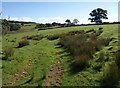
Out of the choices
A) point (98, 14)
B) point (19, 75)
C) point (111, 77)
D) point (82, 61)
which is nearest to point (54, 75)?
point (82, 61)

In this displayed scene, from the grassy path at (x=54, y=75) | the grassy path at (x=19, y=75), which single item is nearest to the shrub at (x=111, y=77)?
the grassy path at (x=54, y=75)

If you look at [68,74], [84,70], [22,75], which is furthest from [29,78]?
[84,70]

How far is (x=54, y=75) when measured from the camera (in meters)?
14.3

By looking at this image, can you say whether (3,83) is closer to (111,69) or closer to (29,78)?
(29,78)

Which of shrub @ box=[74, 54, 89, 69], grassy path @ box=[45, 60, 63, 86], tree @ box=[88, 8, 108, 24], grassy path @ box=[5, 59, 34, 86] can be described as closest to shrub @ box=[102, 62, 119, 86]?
grassy path @ box=[45, 60, 63, 86]

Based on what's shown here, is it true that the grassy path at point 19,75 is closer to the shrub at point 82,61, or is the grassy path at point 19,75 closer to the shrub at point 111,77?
the shrub at point 82,61

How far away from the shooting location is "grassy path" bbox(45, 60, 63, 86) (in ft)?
41.9

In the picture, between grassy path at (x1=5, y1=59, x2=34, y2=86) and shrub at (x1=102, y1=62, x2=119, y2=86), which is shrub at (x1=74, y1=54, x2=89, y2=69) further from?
grassy path at (x1=5, y1=59, x2=34, y2=86)

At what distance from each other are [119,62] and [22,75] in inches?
207

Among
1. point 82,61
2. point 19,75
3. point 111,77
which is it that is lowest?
point 19,75

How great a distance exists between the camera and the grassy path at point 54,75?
41.9 ft

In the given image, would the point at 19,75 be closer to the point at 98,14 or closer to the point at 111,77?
the point at 111,77

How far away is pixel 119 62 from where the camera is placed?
13398 millimetres

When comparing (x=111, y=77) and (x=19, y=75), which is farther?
(x=19, y=75)
